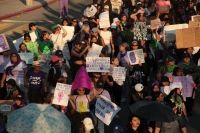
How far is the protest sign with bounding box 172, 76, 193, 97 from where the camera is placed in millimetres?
12352

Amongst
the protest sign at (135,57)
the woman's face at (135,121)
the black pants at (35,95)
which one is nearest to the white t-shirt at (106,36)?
the protest sign at (135,57)

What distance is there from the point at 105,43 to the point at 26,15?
49.3 ft

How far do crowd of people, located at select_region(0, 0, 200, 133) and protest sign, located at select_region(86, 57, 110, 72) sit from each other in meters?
0.13

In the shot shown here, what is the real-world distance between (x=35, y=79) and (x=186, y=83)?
3.37 meters

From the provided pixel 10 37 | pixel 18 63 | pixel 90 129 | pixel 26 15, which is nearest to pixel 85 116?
pixel 90 129

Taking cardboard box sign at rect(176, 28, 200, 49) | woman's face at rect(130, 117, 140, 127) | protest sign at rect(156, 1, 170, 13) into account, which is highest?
protest sign at rect(156, 1, 170, 13)

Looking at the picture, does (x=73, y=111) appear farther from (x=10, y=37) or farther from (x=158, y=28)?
(x=10, y=37)

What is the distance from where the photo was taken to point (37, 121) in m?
8.27

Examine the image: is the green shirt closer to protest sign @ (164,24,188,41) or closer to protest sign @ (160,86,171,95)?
protest sign @ (164,24,188,41)

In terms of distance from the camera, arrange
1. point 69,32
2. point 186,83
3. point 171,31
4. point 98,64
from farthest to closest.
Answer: point 69,32 < point 171,31 < point 98,64 < point 186,83

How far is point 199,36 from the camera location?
15234 mm

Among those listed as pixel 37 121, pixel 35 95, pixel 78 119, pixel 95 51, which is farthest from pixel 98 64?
pixel 37 121

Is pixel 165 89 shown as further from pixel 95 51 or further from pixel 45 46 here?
pixel 45 46

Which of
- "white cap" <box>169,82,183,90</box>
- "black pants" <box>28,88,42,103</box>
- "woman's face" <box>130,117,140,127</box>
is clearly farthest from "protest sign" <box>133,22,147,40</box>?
"woman's face" <box>130,117,140,127</box>
